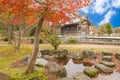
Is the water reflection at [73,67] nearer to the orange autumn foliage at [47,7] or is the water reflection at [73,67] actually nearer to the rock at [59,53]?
the rock at [59,53]

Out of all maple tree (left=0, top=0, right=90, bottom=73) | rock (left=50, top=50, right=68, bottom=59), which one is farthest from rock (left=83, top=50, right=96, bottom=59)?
maple tree (left=0, top=0, right=90, bottom=73)

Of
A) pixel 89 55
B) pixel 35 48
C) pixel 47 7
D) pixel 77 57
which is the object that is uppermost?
pixel 47 7

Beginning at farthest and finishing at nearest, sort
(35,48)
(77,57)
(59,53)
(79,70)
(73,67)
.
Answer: (59,53) < (77,57) < (73,67) < (79,70) < (35,48)

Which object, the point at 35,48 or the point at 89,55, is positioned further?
the point at 89,55

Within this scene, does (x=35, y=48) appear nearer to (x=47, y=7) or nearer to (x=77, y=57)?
(x=47, y=7)

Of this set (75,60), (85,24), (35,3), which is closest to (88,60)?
(75,60)

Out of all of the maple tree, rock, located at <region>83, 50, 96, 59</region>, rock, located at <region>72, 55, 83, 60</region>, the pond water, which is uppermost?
the maple tree

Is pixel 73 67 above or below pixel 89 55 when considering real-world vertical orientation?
below

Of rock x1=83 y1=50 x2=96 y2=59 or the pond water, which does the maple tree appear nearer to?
the pond water

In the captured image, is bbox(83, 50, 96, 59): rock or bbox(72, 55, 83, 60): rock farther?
bbox(83, 50, 96, 59): rock

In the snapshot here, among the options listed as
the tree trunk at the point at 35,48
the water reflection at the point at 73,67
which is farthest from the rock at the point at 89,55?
the tree trunk at the point at 35,48

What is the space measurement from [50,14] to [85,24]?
36091mm

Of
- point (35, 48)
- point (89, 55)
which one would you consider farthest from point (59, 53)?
point (35, 48)

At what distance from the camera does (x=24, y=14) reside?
10.3 m
